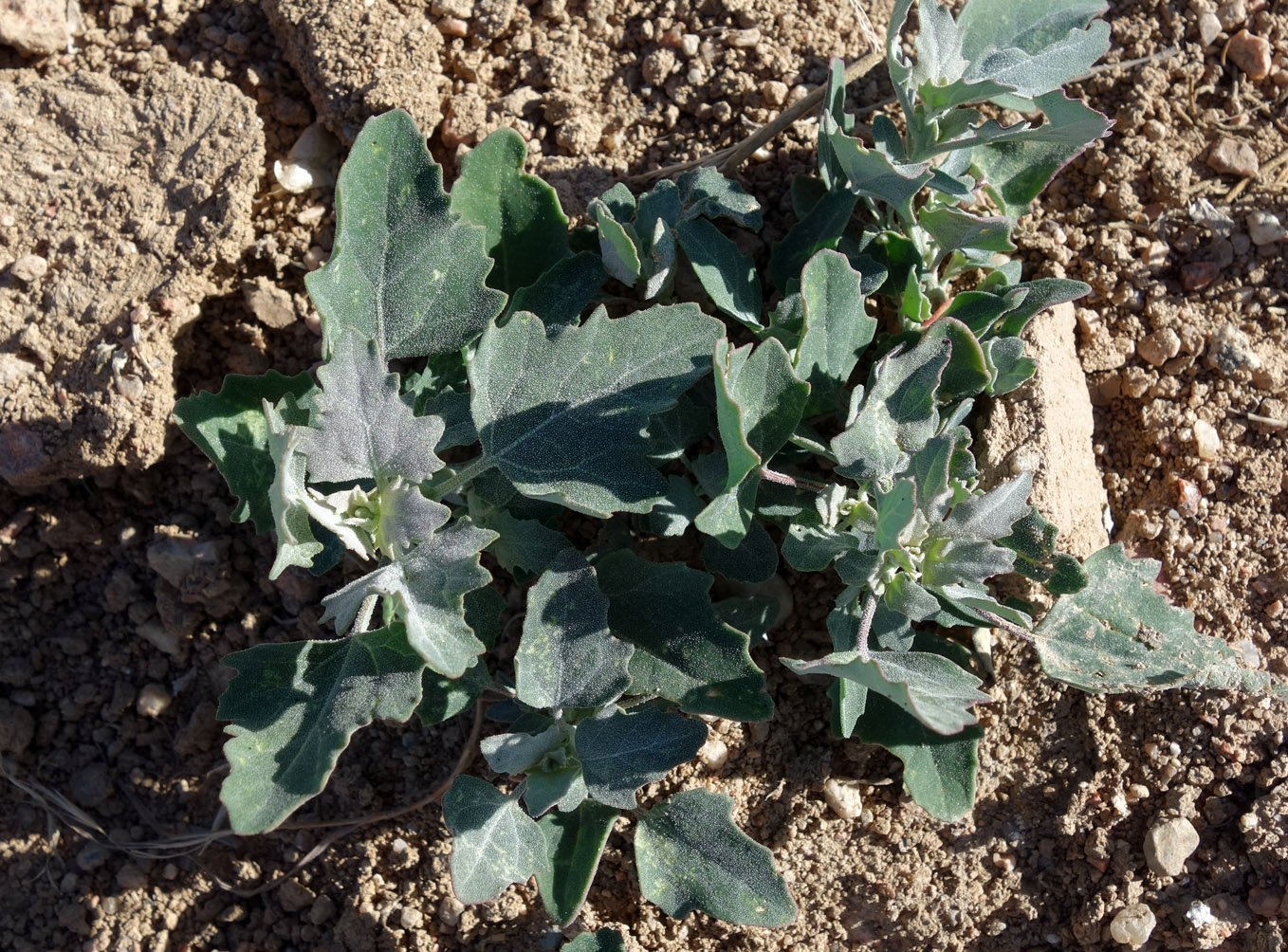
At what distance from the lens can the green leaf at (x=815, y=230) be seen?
238 cm

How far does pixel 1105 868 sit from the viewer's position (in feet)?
8.15

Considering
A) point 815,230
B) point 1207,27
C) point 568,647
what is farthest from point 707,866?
point 1207,27

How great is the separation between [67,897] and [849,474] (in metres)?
2.12

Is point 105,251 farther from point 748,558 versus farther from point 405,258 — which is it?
point 748,558

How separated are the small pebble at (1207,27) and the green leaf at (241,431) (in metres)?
2.36

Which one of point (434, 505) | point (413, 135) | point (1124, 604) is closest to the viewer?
point (434, 505)

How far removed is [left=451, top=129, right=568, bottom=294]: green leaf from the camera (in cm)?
239

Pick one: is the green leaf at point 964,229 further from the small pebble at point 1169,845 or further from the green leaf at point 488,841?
the green leaf at point 488,841

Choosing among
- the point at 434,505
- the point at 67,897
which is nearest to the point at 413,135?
the point at 434,505

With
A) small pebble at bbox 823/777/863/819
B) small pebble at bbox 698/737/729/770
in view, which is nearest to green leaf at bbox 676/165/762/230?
small pebble at bbox 698/737/729/770

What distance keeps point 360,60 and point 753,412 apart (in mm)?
1328

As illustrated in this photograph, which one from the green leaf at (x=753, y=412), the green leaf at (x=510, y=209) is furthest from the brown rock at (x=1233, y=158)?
the green leaf at (x=510, y=209)

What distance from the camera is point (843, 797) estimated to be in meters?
2.47

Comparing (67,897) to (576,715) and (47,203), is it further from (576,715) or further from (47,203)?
(47,203)
